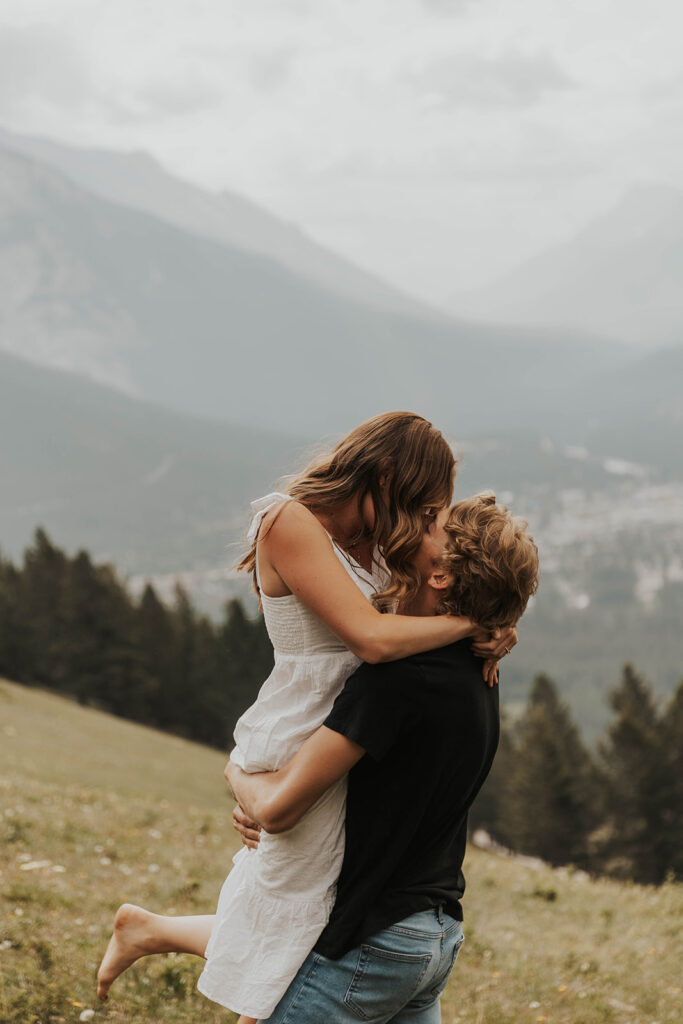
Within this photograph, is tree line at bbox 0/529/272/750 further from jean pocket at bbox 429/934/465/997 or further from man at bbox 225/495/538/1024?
man at bbox 225/495/538/1024

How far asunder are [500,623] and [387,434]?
895 mm

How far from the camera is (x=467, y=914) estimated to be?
10289 millimetres

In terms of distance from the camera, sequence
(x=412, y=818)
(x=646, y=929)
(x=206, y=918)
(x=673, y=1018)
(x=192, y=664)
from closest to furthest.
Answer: (x=412, y=818) < (x=206, y=918) < (x=673, y=1018) < (x=646, y=929) < (x=192, y=664)

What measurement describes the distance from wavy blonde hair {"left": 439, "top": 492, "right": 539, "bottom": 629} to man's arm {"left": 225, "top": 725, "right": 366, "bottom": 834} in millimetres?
713

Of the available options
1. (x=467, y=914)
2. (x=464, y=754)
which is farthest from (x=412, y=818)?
(x=467, y=914)

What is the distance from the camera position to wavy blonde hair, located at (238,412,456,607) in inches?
145

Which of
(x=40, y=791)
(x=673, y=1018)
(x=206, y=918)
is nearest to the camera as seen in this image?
(x=206, y=918)

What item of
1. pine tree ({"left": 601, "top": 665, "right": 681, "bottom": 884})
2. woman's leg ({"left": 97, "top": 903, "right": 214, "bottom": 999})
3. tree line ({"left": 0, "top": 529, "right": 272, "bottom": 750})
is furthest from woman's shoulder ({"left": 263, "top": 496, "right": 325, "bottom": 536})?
tree line ({"left": 0, "top": 529, "right": 272, "bottom": 750})

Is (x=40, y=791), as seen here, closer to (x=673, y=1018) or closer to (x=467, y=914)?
(x=467, y=914)

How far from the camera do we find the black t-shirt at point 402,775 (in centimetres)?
342

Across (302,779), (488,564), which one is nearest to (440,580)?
(488,564)

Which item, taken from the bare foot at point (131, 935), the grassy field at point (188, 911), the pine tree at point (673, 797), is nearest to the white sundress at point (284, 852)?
the bare foot at point (131, 935)

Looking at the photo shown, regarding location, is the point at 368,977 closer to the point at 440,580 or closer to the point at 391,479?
the point at 440,580

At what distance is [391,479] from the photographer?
3701 millimetres
